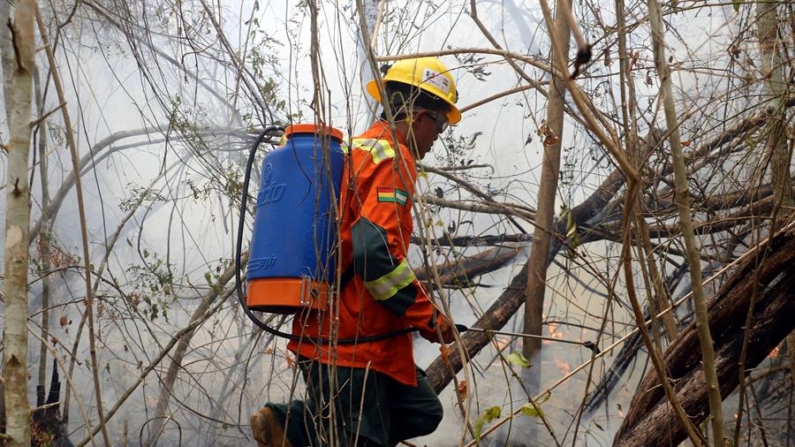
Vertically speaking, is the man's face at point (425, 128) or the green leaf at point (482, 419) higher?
the man's face at point (425, 128)

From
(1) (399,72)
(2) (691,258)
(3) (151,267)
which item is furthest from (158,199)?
(2) (691,258)

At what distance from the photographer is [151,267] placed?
183 inches

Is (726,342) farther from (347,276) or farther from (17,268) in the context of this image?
(17,268)

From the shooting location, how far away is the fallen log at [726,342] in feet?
8.11

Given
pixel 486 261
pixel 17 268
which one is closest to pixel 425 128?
pixel 17 268

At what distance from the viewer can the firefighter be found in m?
2.50

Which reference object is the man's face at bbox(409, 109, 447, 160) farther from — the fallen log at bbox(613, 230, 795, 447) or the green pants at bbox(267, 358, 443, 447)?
the fallen log at bbox(613, 230, 795, 447)

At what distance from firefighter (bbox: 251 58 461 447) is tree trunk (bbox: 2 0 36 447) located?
3.07 ft

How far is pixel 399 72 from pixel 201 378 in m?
2.65

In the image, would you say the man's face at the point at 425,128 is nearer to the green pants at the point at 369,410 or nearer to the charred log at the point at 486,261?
the green pants at the point at 369,410

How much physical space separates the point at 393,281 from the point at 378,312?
0.21m

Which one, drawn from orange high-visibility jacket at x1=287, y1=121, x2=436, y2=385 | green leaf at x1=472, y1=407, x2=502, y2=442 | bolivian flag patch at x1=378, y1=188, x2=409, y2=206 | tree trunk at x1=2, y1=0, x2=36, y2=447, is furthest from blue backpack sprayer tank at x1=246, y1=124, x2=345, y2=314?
tree trunk at x1=2, y1=0, x2=36, y2=447

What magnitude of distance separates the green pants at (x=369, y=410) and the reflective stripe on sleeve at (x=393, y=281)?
1.03 ft

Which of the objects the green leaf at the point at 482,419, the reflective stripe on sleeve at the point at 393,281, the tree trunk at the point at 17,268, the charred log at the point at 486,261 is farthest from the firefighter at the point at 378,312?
the charred log at the point at 486,261
